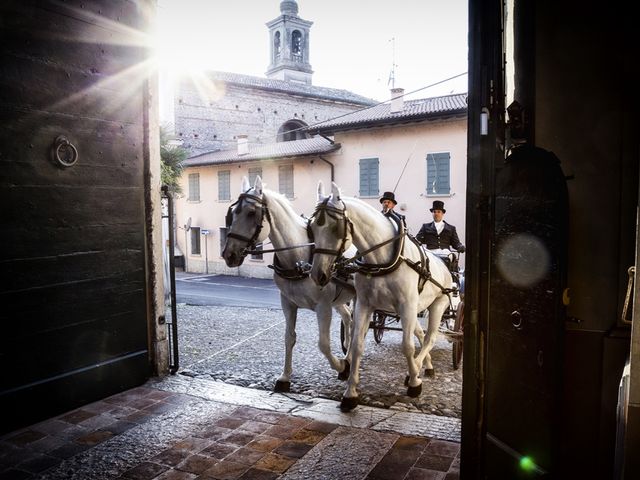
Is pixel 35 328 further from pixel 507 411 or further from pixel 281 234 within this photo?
pixel 507 411

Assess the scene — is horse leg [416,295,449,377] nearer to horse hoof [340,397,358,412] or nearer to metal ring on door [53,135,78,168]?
horse hoof [340,397,358,412]

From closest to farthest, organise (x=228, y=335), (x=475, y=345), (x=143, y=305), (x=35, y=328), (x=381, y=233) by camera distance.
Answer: (x=475, y=345) < (x=35, y=328) < (x=381, y=233) < (x=143, y=305) < (x=228, y=335)

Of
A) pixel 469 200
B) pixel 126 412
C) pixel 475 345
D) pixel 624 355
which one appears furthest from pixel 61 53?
pixel 624 355

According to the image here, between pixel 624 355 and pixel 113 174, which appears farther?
pixel 113 174

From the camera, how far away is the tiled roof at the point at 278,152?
23.3 metres

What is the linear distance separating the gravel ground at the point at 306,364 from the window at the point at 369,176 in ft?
39.7

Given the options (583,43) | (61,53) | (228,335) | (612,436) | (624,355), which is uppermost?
(61,53)

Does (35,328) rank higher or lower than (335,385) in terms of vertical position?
higher

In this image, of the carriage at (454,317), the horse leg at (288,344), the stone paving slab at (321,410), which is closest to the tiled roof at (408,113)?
the carriage at (454,317)

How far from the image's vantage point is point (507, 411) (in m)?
3.13

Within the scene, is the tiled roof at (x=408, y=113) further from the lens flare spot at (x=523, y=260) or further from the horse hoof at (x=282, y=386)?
the lens flare spot at (x=523, y=260)

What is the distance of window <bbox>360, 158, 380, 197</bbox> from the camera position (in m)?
21.8

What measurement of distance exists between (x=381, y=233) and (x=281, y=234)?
1.11 m

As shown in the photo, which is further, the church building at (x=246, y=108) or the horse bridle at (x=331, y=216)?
the church building at (x=246, y=108)
